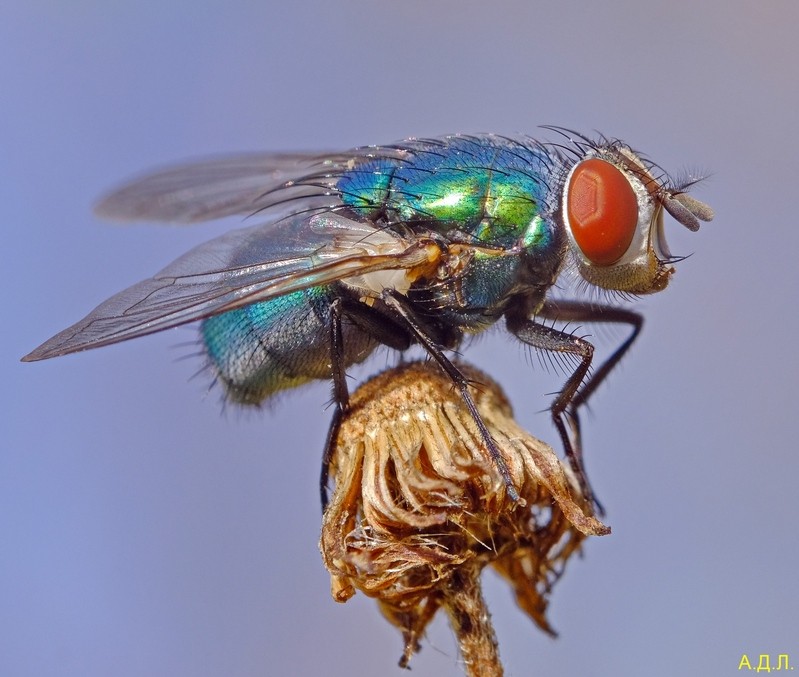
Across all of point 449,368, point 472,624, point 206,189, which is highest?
point 206,189

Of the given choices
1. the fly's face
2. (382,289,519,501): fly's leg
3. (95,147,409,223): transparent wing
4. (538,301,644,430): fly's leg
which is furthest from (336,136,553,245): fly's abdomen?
(95,147,409,223): transparent wing

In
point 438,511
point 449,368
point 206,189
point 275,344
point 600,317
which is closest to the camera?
point 438,511

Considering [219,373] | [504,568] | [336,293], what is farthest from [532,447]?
[219,373]

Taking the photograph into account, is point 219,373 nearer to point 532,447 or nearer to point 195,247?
point 195,247

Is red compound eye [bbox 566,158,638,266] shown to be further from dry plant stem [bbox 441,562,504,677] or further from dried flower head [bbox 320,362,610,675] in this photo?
dry plant stem [bbox 441,562,504,677]

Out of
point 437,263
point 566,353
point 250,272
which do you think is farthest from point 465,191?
point 250,272

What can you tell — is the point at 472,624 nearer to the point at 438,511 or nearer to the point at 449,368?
the point at 438,511

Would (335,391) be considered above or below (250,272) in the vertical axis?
below
